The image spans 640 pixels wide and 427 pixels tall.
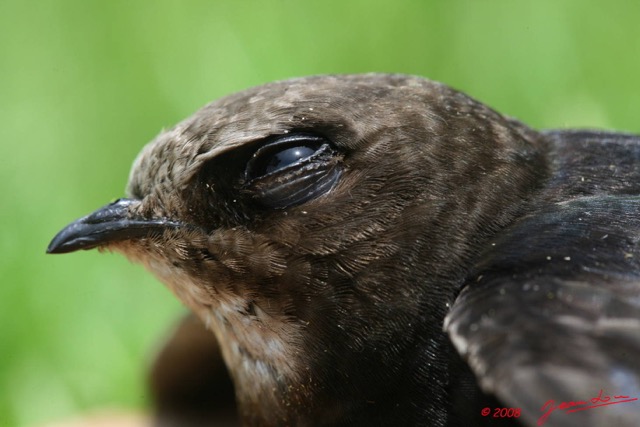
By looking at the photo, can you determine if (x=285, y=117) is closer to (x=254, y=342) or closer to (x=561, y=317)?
(x=254, y=342)

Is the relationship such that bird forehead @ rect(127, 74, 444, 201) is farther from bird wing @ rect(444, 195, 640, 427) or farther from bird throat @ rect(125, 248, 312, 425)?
bird wing @ rect(444, 195, 640, 427)

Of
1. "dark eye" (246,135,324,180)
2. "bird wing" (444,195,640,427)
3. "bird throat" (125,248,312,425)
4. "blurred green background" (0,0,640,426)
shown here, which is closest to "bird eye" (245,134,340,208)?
"dark eye" (246,135,324,180)

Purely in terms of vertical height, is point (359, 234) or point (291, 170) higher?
point (291, 170)

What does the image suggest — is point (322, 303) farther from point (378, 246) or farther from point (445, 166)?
point (445, 166)

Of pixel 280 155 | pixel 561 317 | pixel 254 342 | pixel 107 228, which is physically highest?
pixel 280 155

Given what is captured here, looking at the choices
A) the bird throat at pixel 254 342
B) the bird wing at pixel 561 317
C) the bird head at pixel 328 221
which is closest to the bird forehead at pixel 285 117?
the bird head at pixel 328 221

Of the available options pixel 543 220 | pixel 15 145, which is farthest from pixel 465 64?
pixel 543 220

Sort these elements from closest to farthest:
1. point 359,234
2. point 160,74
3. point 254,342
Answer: point 359,234 → point 254,342 → point 160,74

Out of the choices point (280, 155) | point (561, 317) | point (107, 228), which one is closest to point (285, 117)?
point (280, 155)

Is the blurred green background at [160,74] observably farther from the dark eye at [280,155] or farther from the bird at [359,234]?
the dark eye at [280,155]
